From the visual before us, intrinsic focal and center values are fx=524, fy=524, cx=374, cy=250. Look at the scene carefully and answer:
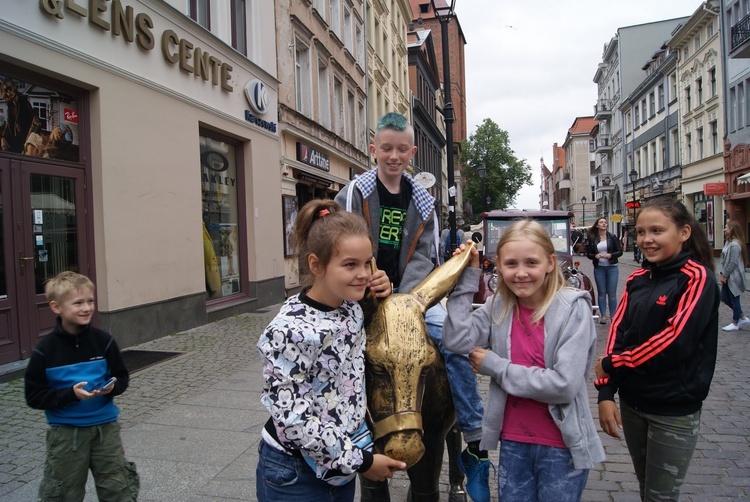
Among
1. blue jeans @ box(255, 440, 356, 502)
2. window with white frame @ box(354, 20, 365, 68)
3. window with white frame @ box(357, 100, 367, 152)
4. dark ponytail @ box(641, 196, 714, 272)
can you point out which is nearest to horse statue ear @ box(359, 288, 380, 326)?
blue jeans @ box(255, 440, 356, 502)

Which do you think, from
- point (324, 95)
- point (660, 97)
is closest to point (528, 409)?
point (324, 95)

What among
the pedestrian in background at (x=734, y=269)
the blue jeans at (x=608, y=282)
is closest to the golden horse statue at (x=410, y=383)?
the pedestrian in background at (x=734, y=269)

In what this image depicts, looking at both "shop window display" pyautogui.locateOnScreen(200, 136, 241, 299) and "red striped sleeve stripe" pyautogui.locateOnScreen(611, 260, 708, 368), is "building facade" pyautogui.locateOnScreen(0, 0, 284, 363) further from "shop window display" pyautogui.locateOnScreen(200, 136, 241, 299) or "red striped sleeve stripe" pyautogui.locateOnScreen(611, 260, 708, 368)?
"red striped sleeve stripe" pyautogui.locateOnScreen(611, 260, 708, 368)

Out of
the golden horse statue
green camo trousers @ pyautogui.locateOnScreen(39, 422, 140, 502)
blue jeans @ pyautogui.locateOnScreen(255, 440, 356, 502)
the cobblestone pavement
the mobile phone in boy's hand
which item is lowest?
the cobblestone pavement

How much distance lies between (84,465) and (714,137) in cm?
3153

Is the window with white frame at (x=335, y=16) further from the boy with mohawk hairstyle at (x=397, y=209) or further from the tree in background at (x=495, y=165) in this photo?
the tree in background at (x=495, y=165)

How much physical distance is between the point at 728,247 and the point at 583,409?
800 centimetres

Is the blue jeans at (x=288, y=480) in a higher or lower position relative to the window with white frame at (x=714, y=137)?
lower

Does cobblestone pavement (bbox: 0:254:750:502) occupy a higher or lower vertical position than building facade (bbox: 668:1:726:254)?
lower

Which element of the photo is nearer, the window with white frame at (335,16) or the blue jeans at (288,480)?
the blue jeans at (288,480)

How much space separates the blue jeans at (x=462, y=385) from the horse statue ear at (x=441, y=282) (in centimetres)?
16

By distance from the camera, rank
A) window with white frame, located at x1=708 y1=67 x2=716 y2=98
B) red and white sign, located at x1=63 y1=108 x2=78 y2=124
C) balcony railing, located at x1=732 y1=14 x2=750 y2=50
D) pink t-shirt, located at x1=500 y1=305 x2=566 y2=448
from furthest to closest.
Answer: window with white frame, located at x1=708 y1=67 x2=716 y2=98, balcony railing, located at x1=732 y1=14 x2=750 y2=50, red and white sign, located at x1=63 y1=108 x2=78 y2=124, pink t-shirt, located at x1=500 y1=305 x2=566 y2=448

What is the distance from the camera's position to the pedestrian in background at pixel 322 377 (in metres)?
1.65

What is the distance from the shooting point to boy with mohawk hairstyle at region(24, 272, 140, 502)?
8.57ft
